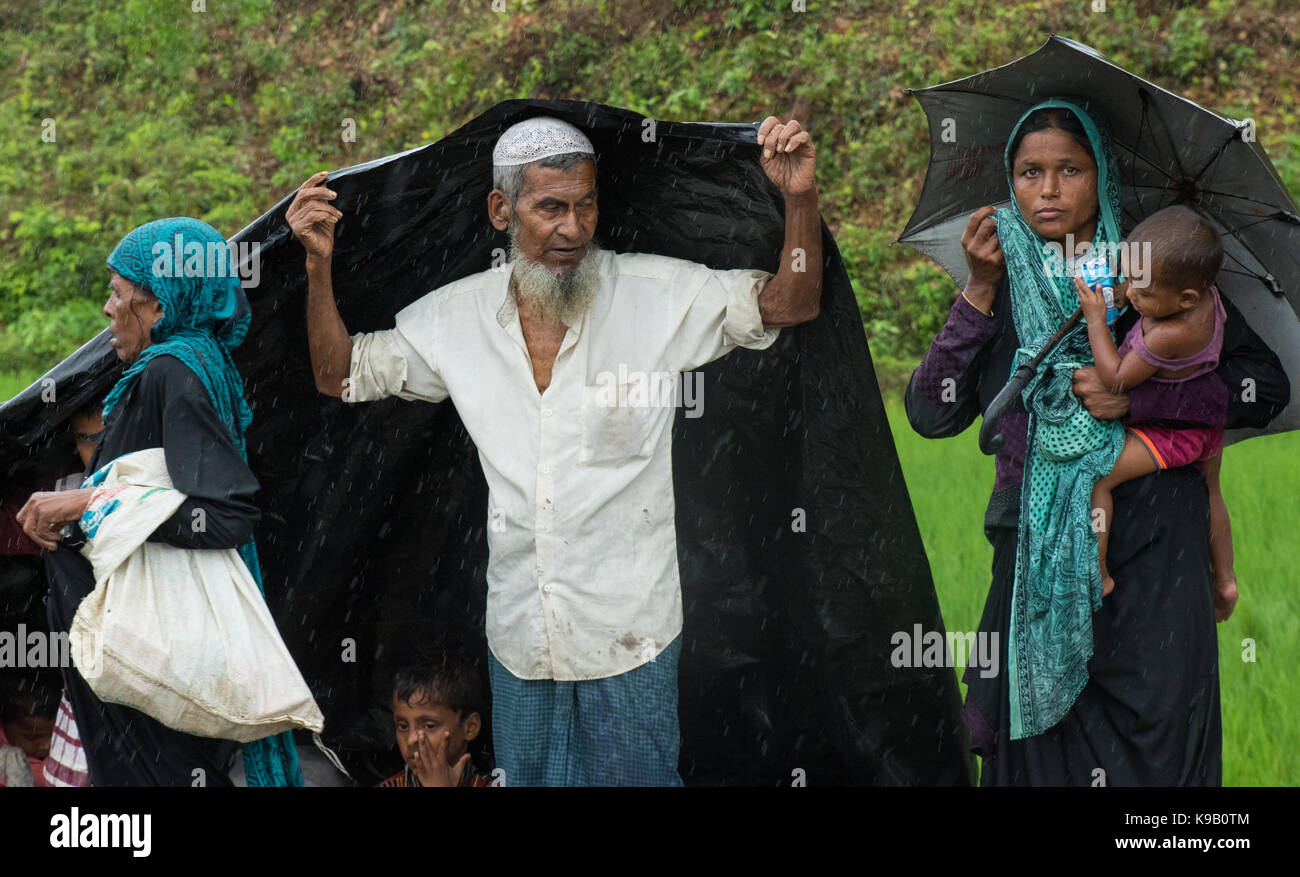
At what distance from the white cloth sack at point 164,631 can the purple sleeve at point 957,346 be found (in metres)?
1.92

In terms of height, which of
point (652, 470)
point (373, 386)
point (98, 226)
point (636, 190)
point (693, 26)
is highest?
point (693, 26)

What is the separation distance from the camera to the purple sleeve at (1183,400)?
11.5 feet

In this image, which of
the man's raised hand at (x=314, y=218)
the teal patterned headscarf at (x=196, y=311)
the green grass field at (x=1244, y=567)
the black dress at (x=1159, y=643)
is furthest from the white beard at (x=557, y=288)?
the green grass field at (x=1244, y=567)

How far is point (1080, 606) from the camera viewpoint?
141 inches

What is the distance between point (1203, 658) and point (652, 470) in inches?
61.2

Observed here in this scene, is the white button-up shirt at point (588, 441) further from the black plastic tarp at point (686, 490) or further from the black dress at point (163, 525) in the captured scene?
the black dress at point (163, 525)

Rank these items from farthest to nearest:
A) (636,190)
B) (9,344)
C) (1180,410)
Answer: (9,344) → (636,190) → (1180,410)

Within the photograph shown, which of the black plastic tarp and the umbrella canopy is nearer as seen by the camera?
the umbrella canopy

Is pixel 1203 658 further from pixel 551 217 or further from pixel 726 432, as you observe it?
pixel 551 217

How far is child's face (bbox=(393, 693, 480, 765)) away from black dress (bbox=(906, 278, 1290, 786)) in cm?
193

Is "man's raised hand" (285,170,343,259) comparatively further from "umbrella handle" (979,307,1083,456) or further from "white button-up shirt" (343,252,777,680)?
"umbrella handle" (979,307,1083,456)

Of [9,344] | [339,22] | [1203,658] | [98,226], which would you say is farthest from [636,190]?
[339,22]

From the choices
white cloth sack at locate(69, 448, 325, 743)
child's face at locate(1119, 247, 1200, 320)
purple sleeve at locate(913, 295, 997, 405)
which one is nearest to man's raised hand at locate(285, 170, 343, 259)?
white cloth sack at locate(69, 448, 325, 743)

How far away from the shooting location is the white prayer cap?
383 centimetres
